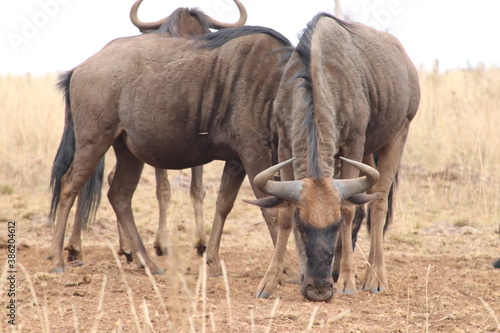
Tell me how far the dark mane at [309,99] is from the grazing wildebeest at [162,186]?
1970 mm

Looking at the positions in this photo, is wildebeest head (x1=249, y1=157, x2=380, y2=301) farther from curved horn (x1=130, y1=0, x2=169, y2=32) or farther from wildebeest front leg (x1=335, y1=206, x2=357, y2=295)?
curved horn (x1=130, y1=0, x2=169, y2=32)

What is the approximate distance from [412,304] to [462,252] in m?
3.12

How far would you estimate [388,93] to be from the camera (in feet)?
20.2

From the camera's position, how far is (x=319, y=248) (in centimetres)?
495

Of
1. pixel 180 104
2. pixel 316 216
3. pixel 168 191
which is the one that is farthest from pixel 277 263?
pixel 168 191

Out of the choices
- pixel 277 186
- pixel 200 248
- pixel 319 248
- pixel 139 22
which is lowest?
pixel 200 248

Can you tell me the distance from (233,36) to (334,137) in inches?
62.8

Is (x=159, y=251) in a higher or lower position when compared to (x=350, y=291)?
lower

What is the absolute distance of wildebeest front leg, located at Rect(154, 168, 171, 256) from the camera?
319 inches

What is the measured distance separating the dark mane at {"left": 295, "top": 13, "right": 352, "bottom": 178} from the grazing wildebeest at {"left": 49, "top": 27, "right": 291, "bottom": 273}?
32 cm

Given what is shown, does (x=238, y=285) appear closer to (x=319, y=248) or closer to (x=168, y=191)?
(x=319, y=248)

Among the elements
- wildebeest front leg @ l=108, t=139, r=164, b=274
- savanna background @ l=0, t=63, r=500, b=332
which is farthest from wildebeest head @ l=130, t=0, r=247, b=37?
savanna background @ l=0, t=63, r=500, b=332

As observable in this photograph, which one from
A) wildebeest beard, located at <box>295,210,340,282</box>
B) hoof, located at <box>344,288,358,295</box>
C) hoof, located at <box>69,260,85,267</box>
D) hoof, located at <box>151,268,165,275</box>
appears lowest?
hoof, located at <box>69,260,85,267</box>

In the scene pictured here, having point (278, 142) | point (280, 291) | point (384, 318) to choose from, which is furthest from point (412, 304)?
point (278, 142)
